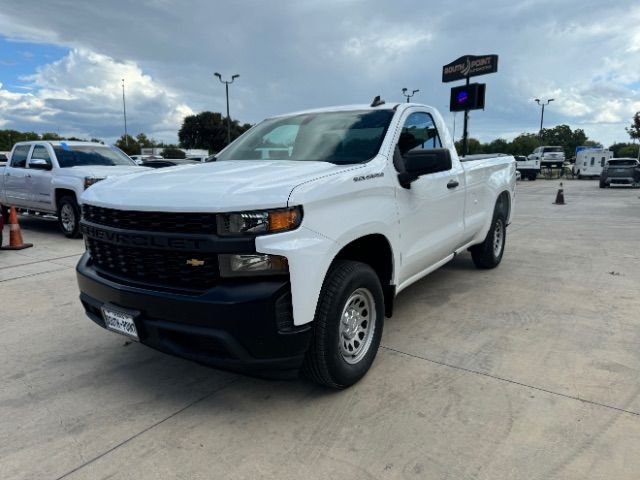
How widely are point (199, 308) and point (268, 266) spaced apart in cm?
42

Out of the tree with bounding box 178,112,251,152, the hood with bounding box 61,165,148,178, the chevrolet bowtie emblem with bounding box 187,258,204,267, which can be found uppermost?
the tree with bounding box 178,112,251,152

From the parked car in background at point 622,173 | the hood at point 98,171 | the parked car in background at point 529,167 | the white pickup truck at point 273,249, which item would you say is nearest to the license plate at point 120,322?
the white pickup truck at point 273,249

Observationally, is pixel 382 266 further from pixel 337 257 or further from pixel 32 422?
pixel 32 422

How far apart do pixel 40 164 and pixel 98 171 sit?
1401 millimetres

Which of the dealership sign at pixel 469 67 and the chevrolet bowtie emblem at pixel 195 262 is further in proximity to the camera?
the dealership sign at pixel 469 67

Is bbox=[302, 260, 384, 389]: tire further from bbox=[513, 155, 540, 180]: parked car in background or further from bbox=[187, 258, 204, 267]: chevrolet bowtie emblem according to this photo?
bbox=[513, 155, 540, 180]: parked car in background

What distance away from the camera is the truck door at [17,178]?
984 cm

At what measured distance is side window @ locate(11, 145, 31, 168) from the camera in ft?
32.7

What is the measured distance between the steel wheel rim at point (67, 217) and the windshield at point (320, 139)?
19.6ft

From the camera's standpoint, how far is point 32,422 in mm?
2814

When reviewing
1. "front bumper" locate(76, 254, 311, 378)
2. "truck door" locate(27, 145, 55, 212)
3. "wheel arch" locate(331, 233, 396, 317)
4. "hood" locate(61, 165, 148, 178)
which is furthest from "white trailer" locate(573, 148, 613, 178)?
"front bumper" locate(76, 254, 311, 378)

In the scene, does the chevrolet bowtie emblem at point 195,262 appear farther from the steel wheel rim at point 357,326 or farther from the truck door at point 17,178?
the truck door at point 17,178

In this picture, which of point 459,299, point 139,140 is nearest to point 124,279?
point 459,299

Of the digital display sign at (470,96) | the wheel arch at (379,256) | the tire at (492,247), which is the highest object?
the digital display sign at (470,96)
